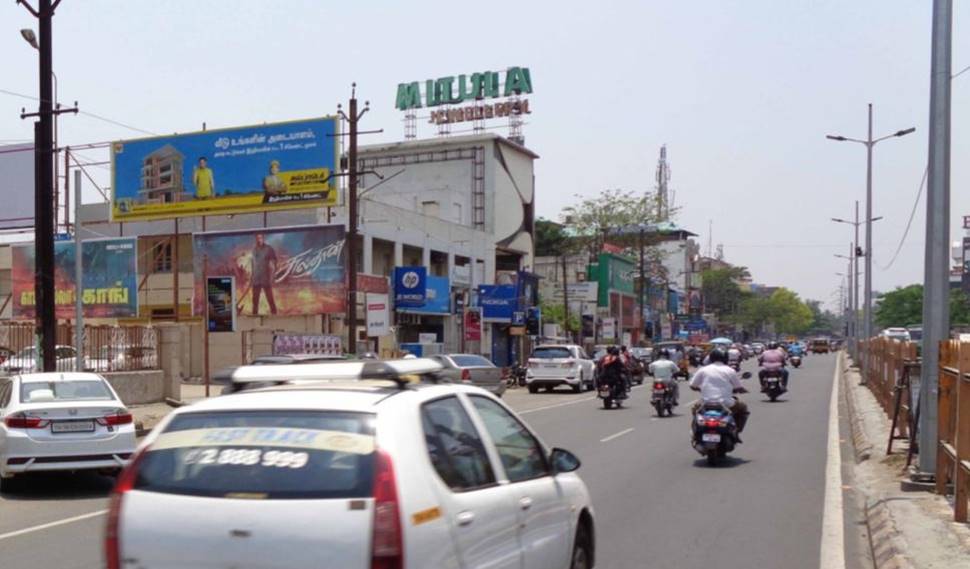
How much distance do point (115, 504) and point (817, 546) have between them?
7.01 meters

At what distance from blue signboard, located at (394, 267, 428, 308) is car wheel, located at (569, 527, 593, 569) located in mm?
38846

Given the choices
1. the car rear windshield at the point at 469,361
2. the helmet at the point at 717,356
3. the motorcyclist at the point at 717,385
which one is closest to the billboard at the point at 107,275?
the car rear windshield at the point at 469,361

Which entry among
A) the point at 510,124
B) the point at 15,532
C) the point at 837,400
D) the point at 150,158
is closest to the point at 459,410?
the point at 15,532

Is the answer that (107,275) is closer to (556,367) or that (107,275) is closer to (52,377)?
(556,367)

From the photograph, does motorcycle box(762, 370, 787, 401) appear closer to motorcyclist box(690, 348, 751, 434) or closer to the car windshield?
the car windshield

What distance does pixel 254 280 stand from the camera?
43812mm

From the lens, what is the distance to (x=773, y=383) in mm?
31094

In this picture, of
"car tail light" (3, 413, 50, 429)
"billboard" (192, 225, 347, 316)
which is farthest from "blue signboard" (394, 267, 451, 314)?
"car tail light" (3, 413, 50, 429)

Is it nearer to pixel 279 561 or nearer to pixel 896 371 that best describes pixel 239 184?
pixel 896 371

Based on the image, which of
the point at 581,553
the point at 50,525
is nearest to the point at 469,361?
the point at 50,525

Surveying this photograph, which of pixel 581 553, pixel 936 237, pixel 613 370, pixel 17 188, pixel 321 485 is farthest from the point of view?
pixel 17 188

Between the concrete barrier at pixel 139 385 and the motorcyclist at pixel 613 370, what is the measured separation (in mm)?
11951

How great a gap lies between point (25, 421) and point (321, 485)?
386 inches

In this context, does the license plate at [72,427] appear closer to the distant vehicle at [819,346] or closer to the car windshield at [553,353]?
the car windshield at [553,353]
